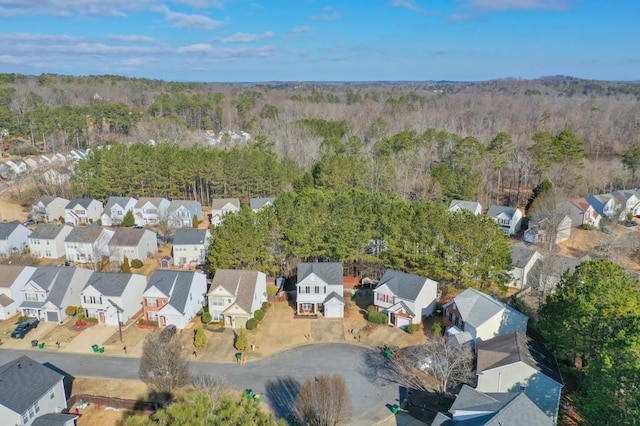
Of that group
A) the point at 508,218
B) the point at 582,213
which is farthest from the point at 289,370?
the point at 582,213

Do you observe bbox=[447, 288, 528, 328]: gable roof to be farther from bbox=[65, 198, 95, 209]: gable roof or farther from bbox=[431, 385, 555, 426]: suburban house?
bbox=[65, 198, 95, 209]: gable roof

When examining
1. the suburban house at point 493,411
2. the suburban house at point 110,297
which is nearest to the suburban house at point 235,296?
the suburban house at point 110,297

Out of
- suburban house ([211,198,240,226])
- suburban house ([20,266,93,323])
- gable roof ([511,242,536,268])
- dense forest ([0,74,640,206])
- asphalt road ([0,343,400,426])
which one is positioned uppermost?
dense forest ([0,74,640,206])

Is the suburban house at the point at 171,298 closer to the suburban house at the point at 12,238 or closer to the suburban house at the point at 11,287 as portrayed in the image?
the suburban house at the point at 11,287

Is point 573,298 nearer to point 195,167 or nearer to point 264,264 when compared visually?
point 264,264

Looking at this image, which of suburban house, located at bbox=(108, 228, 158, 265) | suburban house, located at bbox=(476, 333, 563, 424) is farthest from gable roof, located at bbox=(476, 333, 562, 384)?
suburban house, located at bbox=(108, 228, 158, 265)

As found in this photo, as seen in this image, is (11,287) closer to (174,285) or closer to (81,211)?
(174,285)
